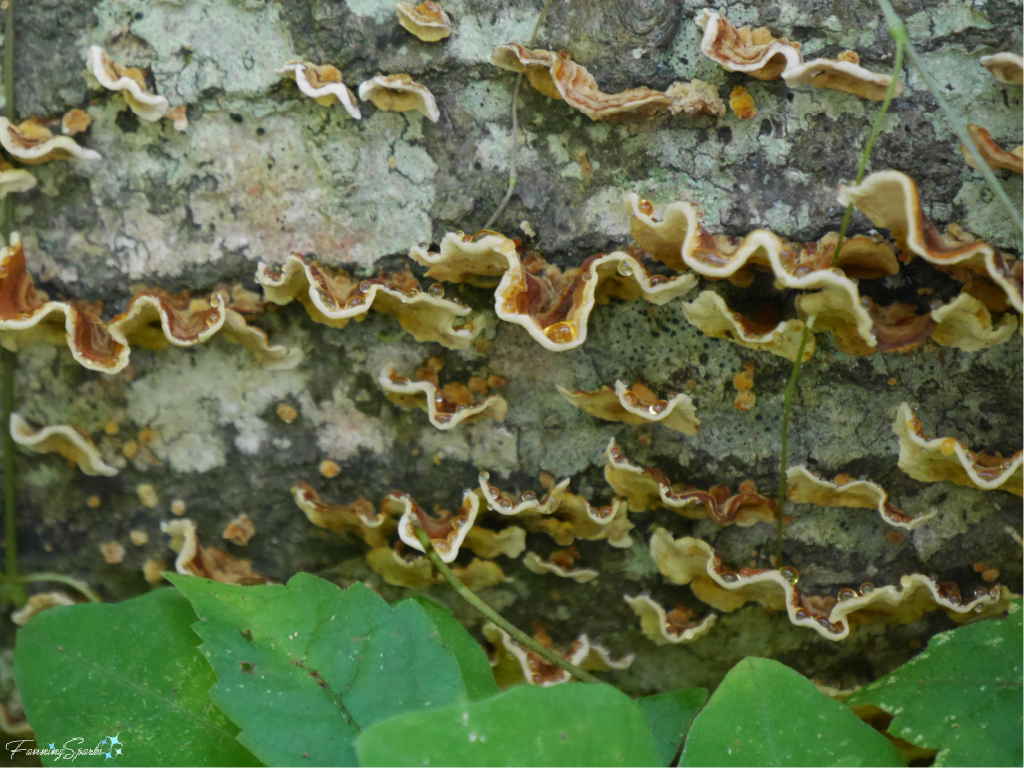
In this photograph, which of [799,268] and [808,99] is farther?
[808,99]

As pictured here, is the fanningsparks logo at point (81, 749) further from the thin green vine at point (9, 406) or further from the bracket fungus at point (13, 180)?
the bracket fungus at point (13, 180)

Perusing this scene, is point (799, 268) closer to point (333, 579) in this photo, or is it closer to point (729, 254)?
point (729, 254)

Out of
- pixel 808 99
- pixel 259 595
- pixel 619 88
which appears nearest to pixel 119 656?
pixel 259 595

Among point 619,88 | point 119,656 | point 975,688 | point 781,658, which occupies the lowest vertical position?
point 781,658

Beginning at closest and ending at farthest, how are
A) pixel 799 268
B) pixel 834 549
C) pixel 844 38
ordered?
pixel 799 268 < pixel 844 38 < pixel 834 549

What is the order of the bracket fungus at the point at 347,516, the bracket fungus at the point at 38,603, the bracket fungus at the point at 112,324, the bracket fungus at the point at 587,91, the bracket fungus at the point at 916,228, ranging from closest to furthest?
the bracket fungus at the point at 916,228
the bracket fungus at the point at 587,91
the bracket fungus at the point at 112,324
the bracket fungus at the point at 347,516
the bracket fungus at the point at 38,603

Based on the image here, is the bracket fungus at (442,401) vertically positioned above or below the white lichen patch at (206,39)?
below

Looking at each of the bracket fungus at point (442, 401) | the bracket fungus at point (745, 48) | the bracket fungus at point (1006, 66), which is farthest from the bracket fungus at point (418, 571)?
the bracket fungus at point (1006, 66)
